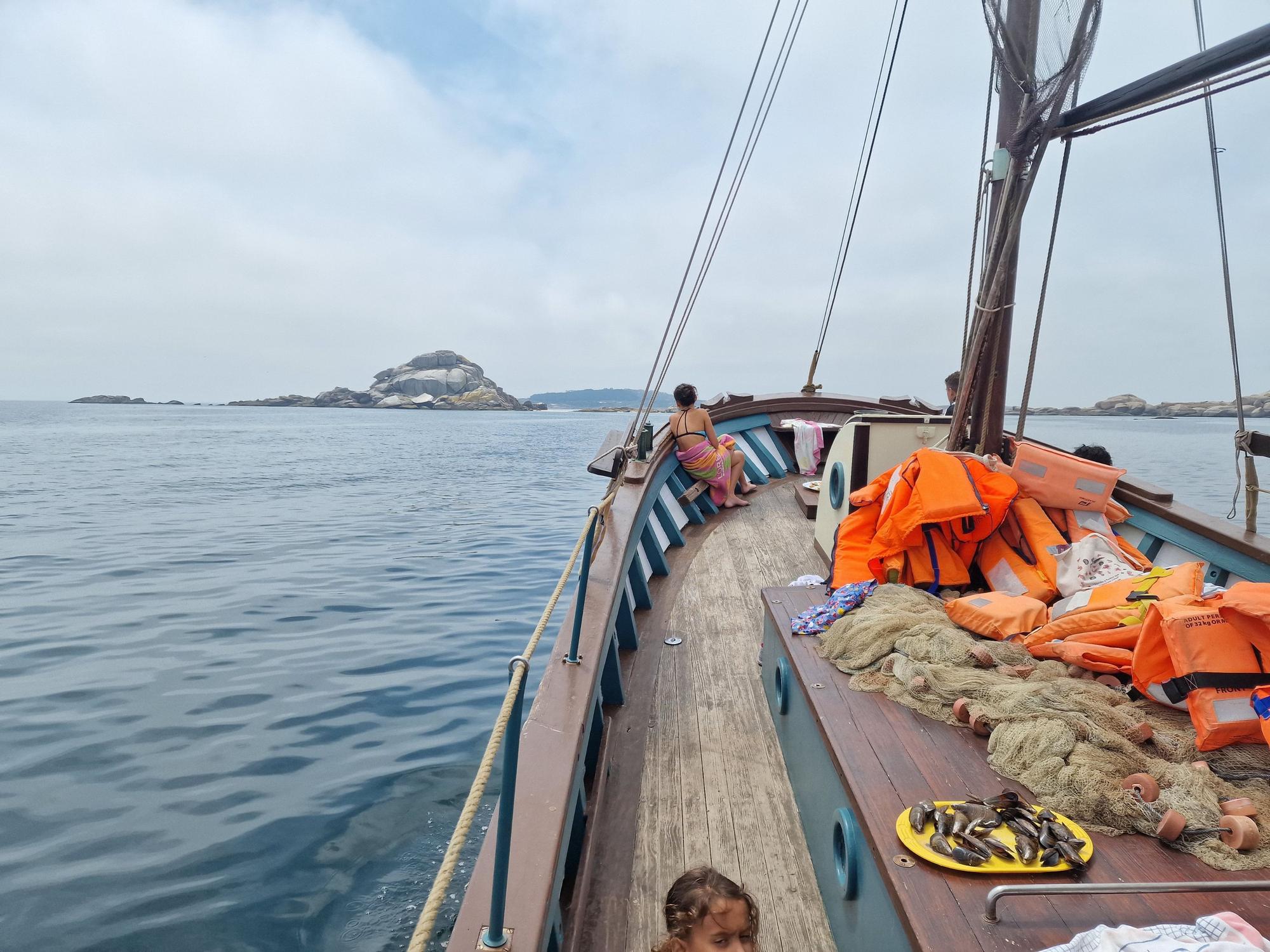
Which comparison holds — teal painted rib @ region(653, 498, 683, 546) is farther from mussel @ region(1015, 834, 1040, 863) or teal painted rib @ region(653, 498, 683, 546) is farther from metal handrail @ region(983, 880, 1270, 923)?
metal handrail @ region(983, 880, 1270, 923)

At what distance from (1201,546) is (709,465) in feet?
13.6

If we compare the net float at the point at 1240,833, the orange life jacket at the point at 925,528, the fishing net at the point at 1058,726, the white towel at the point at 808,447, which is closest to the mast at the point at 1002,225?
the orange life jacket at the point at 925,528

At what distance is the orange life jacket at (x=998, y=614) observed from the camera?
9.55ft

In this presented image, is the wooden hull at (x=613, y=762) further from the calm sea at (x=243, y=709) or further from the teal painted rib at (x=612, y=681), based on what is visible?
the calm sea at (x=243, y=709)

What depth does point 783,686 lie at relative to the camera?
10.0 ft

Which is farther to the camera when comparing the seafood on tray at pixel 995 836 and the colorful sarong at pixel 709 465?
the colorful sarong at pixel 709 465

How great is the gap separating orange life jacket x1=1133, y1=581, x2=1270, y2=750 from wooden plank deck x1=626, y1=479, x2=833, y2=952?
126cm

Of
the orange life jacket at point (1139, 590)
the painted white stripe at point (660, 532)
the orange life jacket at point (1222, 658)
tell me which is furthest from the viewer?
the painted white stripe at point (660, 532)

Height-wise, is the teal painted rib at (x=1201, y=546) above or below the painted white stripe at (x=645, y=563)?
above

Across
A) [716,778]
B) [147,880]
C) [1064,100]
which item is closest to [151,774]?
[147,880]

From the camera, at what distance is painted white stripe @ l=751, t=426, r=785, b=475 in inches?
362

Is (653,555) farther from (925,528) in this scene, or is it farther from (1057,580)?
(1057,580)

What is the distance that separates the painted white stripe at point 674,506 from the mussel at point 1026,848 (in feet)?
16.6

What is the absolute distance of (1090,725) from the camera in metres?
2.12
